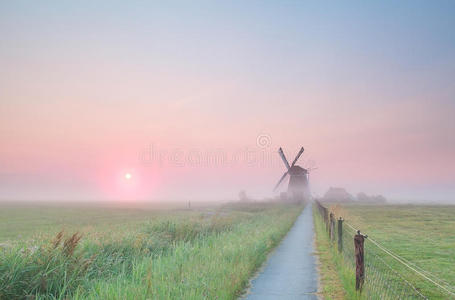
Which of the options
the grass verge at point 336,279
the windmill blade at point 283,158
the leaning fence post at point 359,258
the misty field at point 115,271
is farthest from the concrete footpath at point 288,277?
the windmill blade at point 283,158

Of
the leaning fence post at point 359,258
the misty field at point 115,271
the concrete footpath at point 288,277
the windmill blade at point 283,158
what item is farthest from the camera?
the windmill blade at point 283,158

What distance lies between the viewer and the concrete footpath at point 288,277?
8758mm

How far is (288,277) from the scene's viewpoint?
35.0 feet

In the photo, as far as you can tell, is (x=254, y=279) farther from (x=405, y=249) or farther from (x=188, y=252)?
(x=405, y=249)

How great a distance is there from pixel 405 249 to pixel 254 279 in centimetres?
1141

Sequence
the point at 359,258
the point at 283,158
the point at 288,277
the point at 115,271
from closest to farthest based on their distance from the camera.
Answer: the point at 359,258 < the point at 115,271 < the point at 288,277 < the point at 283,158

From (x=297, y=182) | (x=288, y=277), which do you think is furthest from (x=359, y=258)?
(x=297, y=182)

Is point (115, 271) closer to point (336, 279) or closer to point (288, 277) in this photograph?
point (288, 277)

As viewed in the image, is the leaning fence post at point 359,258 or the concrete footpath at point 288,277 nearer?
the leaning fence post at point 359,258

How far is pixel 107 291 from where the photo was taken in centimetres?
663

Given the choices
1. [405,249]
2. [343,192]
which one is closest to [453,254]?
[405,249]

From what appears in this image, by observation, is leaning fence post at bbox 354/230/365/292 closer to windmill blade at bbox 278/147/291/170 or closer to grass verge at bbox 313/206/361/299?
grass verge at bbox 313/206/361/299

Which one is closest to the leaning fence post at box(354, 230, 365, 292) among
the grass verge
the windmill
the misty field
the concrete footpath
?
the grass verge

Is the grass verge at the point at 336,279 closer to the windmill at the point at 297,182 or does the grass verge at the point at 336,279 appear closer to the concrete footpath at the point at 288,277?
the concrete footpath at the point at 288,277
